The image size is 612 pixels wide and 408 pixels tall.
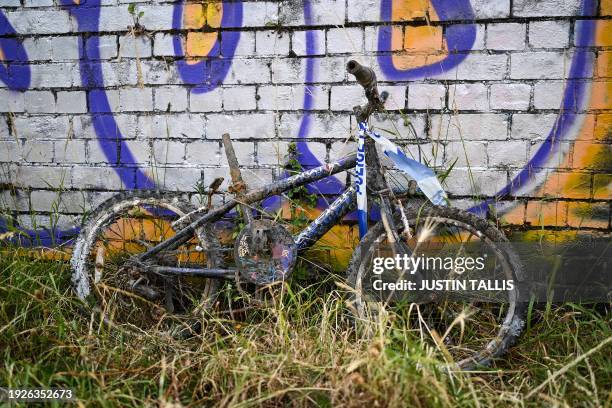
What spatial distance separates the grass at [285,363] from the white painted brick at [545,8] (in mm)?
1442

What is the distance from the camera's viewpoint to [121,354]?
87.0 inches

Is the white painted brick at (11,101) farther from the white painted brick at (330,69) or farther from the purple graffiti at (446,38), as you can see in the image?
the purple graffiti at (446,38)

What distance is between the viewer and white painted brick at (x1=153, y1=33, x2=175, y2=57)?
2932 mm

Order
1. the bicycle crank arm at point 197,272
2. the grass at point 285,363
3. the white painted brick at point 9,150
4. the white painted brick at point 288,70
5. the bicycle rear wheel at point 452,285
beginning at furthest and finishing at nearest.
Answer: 1. the white painted brick at point 9,150
2. the white painted brick at point 288,70
3. the bicycle crank arm at point 197,272
4. the bicycle rear wheel at point 452,285
5. the grass at point 285,363

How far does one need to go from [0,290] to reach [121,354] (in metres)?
0.83

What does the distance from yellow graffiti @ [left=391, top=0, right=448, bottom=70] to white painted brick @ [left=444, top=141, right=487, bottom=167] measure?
1.48 feet

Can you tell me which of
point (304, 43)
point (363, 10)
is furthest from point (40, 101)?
point (363, 10)

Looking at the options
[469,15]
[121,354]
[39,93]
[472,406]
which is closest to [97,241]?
[121,354]

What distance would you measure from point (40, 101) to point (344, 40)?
5.95 feet

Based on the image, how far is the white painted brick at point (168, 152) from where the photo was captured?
301cm

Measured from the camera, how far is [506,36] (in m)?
2.65

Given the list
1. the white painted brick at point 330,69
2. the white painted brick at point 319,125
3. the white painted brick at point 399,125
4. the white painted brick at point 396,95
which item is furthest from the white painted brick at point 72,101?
the white painted brick at point 396,95

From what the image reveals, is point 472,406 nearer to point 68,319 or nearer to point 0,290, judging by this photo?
point 68,319

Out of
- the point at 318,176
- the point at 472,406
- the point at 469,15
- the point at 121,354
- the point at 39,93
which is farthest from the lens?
the point at 39,93
